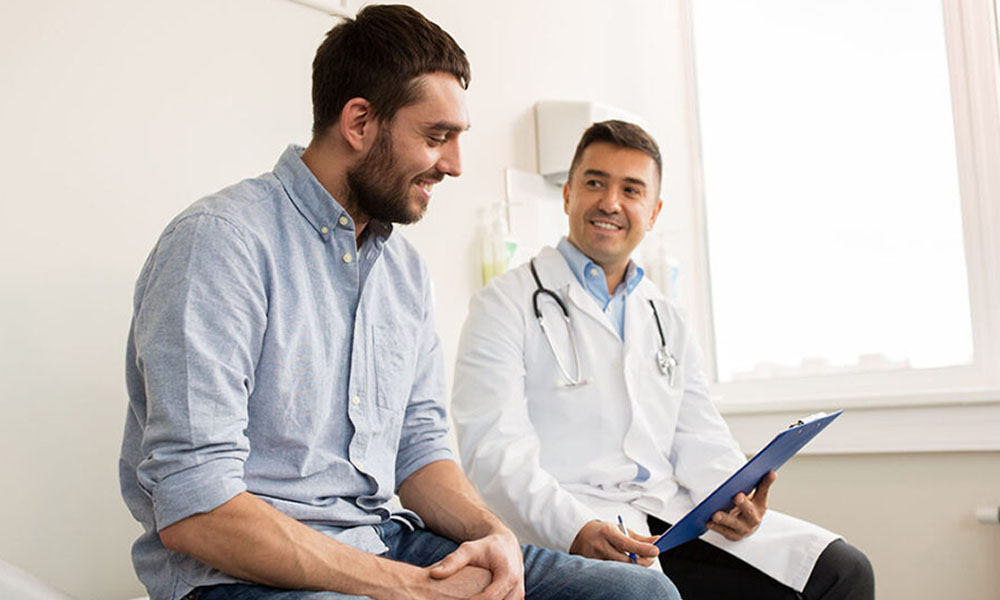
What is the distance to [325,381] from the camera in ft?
3.99

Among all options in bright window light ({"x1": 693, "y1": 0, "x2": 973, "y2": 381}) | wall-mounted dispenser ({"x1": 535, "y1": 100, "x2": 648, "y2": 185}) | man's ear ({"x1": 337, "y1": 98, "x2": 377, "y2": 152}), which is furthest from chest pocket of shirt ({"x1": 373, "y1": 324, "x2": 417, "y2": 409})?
bright window light ({"x1": 693, "y1": 0, "x2": 973, "y2": 381})

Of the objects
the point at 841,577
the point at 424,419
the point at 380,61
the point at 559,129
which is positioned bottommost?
the point at 841,577

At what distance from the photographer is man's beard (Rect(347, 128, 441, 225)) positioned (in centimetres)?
132

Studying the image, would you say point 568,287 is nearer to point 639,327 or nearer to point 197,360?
point 639,327

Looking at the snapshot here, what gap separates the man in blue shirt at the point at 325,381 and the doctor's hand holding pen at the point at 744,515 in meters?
0.49

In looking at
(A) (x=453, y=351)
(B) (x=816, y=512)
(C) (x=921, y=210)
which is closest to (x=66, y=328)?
(A) (x=453, y=351)

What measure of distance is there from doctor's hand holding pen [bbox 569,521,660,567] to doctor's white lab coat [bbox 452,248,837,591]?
0.05 m

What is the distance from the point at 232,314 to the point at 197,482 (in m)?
0.21

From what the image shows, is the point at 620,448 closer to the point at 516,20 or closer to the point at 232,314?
the point at 232,314

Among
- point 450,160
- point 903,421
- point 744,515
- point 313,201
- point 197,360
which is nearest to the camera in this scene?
point 197,360

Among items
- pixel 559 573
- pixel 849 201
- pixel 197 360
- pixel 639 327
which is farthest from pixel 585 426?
pixel 849 201

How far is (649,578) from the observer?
1237mm

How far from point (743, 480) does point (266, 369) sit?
0.86m

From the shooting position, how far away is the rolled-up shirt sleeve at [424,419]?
146 centimetres
